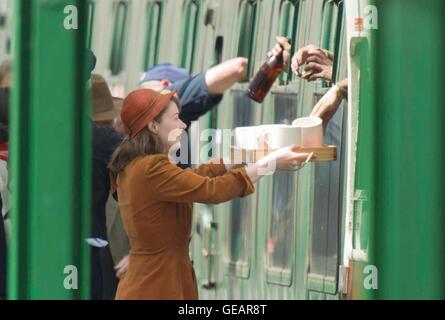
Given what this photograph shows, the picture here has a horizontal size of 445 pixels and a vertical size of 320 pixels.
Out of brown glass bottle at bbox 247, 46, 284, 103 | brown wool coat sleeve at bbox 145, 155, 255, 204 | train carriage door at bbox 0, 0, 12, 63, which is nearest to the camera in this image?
brown wool coat sleeve at bbox 145, 155, 255, 204

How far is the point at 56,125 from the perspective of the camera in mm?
5996

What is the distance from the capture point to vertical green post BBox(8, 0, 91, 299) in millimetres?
5988

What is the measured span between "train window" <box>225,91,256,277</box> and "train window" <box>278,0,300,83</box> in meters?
0.26

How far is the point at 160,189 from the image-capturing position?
19.1ft

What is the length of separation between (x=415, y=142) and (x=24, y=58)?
4.47 ft

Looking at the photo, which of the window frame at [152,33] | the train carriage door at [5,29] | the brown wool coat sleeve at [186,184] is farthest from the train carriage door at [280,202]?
the train carriage door at [5,29]

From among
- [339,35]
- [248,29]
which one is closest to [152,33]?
[248,29]

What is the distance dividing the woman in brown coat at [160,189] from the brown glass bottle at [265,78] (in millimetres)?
212

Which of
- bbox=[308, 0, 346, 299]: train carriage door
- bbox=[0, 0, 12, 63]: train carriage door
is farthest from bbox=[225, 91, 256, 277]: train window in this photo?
bbox=[0, 0, 12, 63]: train carriage door

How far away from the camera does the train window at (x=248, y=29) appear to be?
5922 millimetres

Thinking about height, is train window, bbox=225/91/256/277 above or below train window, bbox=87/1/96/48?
below

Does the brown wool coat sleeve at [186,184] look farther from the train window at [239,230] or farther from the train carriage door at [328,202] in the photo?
the train carriage door at [328,202]

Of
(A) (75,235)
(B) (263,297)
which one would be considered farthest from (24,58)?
(B) (263,297)

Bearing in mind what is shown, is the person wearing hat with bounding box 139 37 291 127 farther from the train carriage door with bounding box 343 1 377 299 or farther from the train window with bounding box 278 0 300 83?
the train carriage door with bounding box 343 1 377 299
